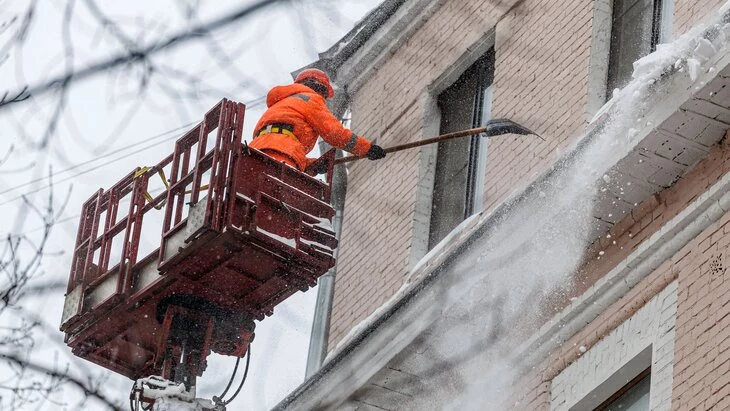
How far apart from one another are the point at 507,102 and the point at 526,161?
75cm

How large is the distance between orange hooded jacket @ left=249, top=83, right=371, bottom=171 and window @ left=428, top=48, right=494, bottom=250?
1.11m

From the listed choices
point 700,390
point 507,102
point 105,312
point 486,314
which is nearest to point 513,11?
point 507,102

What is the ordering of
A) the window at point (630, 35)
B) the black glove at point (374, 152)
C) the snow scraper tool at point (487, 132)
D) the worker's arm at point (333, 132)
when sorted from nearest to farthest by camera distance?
the window at point (630, 35) → the snow scraper tool at point (487, 132) → the worker's arm at point (333, 132) → the black glove at point (374, 152)

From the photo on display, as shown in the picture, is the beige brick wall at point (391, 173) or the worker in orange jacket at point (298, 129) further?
the beige brick wall at point (391, 173)

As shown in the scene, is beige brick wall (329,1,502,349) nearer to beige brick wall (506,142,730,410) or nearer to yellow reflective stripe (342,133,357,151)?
yellow reflective stripe (342,133,357,151)

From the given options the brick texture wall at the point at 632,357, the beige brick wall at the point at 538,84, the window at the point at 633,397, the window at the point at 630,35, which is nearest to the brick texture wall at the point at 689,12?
the window at the point at 630,35

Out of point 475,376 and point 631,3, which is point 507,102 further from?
point 475,376

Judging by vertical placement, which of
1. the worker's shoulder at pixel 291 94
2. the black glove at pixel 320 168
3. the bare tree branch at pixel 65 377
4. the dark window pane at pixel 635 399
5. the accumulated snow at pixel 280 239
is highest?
the worker's shoulder at pixel 291 94

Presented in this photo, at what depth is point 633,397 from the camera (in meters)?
10.2

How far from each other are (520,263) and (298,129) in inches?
91.6

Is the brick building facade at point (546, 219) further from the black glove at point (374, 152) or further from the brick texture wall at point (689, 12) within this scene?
the black glove at point (374, 152)

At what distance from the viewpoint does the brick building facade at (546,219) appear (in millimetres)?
9703

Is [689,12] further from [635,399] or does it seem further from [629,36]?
[635,399]

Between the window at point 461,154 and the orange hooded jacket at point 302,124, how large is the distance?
3.64 feet
